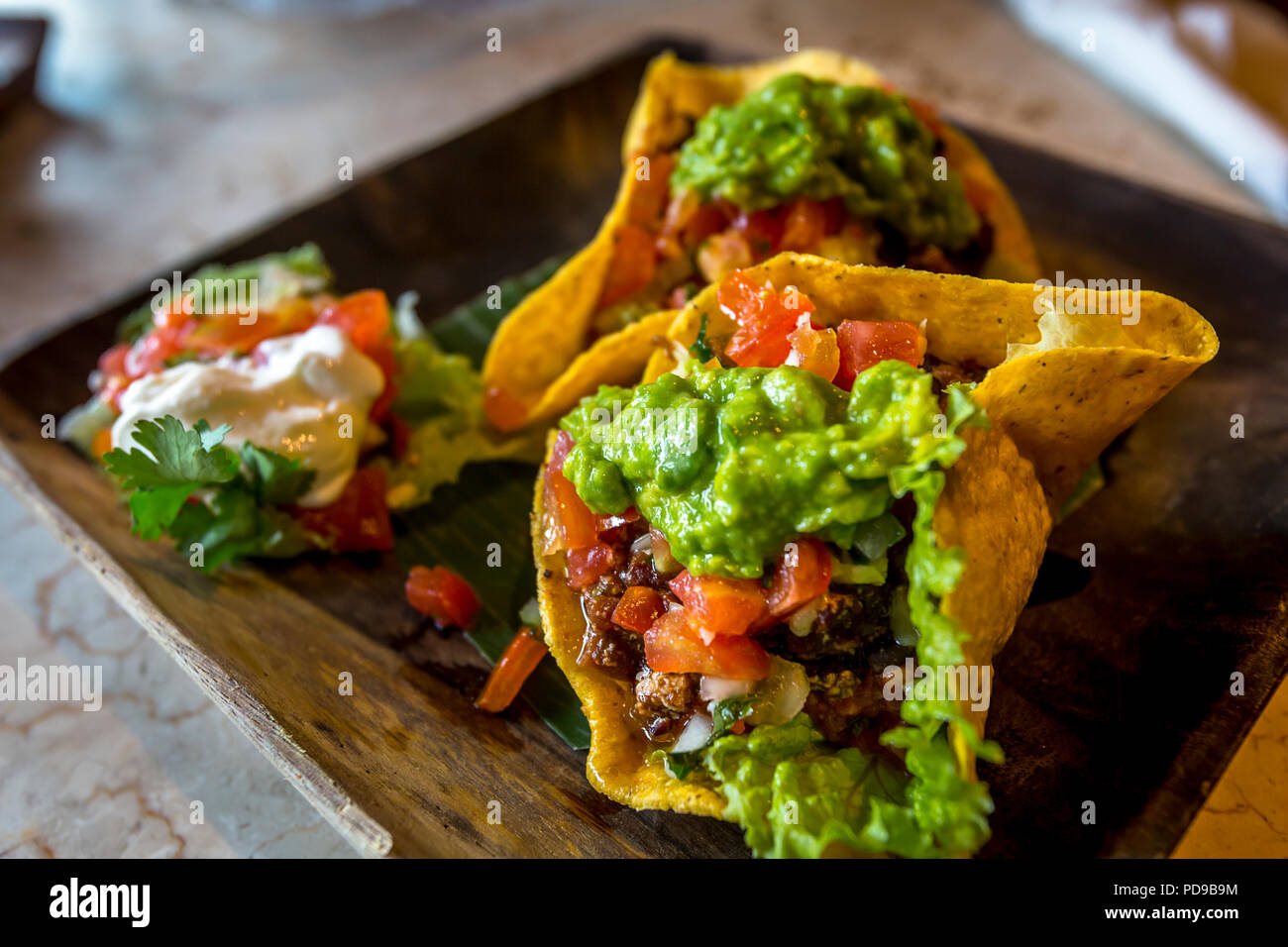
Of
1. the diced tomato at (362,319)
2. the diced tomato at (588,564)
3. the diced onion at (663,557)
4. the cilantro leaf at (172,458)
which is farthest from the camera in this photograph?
the diced tomato at (362,319)

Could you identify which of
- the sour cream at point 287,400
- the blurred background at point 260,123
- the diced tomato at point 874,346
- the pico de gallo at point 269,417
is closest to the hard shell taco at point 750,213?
the pico de gallo at point 269,417

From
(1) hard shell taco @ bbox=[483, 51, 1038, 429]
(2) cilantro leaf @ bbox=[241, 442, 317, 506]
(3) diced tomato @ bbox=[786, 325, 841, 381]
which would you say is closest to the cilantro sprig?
(2) cilantro leaf @ bbox=[241, 442, 317, 506]

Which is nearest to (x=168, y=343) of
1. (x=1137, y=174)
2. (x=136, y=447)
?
(x=136, y=447)

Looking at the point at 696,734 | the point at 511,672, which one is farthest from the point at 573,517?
the point at 696,734

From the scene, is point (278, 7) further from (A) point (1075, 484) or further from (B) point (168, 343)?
(A) point (1075, 484)

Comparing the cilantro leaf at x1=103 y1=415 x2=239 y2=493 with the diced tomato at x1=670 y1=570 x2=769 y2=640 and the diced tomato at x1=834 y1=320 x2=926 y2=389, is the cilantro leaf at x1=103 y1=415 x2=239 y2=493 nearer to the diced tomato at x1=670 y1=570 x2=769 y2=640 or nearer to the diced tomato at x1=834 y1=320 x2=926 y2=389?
the diced tomato at x1=670 y1=570 x2=769 y2=640

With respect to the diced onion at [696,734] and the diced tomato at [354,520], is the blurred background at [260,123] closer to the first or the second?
the diced tomato at [354,520]
